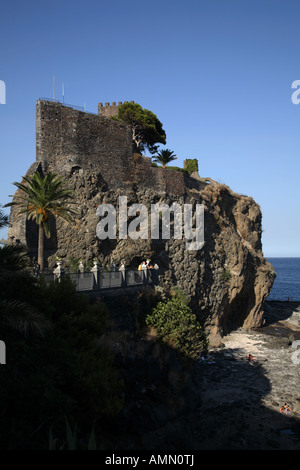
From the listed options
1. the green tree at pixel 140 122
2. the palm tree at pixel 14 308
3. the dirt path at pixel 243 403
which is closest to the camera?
the palm tree at pixel 14 308

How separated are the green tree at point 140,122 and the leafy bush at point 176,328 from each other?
77.4ft

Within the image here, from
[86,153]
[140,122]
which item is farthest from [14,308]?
[140,122]

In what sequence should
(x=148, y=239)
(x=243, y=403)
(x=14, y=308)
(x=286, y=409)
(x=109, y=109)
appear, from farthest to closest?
(x=109, y=109) < (x=148, y=239) < (x=243, y=403) < (x=286, y=409) < (x=14, y=308)

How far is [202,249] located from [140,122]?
17.3 m

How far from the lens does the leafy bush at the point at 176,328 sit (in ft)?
88.4

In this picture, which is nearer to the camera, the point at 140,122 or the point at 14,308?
the point at 14,308

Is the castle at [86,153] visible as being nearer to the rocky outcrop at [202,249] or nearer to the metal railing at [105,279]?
the rocky outcrop at [202,249]

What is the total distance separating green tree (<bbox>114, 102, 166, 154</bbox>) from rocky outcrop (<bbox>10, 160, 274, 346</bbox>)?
8163mm

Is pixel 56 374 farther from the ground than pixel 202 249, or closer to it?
closer to it

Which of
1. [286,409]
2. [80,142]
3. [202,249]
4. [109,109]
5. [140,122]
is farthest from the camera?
[109,109]

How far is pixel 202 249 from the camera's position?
4347 cm

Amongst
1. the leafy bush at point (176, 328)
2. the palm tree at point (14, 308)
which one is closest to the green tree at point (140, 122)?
the leafy bush at point (176, 328)

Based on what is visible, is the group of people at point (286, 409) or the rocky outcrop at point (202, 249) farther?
the rocky outcrop at point (202, 249)

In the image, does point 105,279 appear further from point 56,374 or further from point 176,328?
point 56,374
